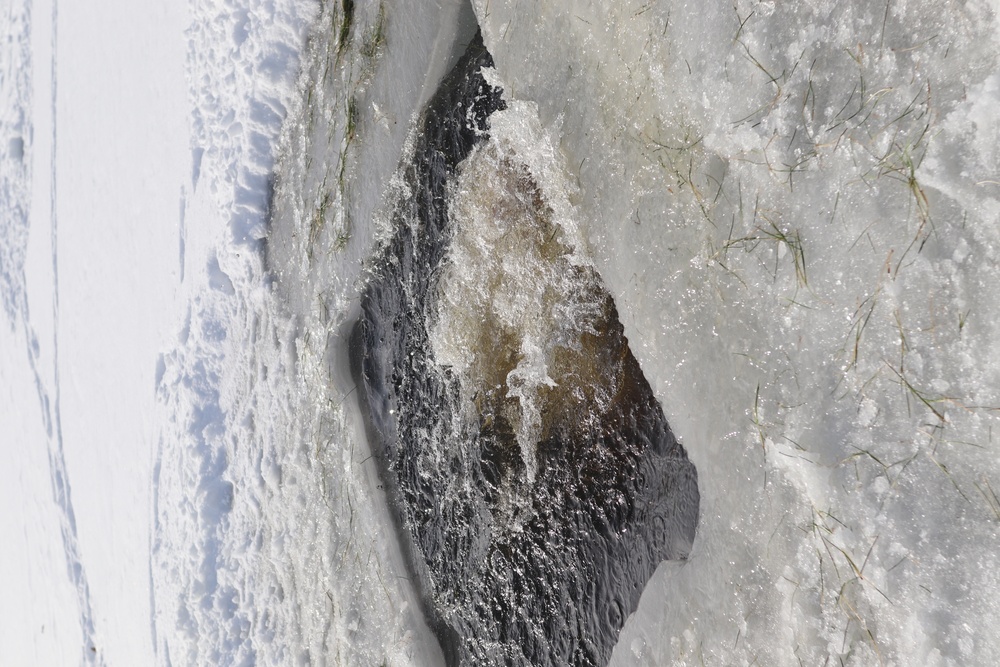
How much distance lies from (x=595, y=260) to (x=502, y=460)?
3.33ft

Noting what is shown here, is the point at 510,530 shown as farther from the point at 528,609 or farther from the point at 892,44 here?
the point at 892,44

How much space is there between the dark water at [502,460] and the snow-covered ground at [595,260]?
147 millimetres

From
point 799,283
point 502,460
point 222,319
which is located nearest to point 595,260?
point 799,283

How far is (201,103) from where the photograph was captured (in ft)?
12.6

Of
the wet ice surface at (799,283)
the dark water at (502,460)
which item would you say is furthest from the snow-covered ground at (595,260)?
the dark water at (502,460)

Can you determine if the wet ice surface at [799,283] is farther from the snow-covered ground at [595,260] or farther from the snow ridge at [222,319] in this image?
the snow ridge at [222,319]

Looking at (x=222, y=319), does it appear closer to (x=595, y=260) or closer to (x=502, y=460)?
(x=502, y=460)

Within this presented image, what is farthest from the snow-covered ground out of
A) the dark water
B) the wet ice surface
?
the dark water

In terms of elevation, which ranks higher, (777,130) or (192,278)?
(192,278)

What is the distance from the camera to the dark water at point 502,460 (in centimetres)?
277

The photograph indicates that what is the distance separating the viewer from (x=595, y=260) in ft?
8.68

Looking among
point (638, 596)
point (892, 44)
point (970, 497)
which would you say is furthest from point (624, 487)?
point (892, 44)

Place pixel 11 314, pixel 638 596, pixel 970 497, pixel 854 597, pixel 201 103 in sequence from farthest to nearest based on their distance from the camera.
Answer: pixel 11 314, pixel 201 103, pixel 638 596, pixel 854 597, pixel 970 497

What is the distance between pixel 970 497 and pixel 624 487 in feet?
4.35
